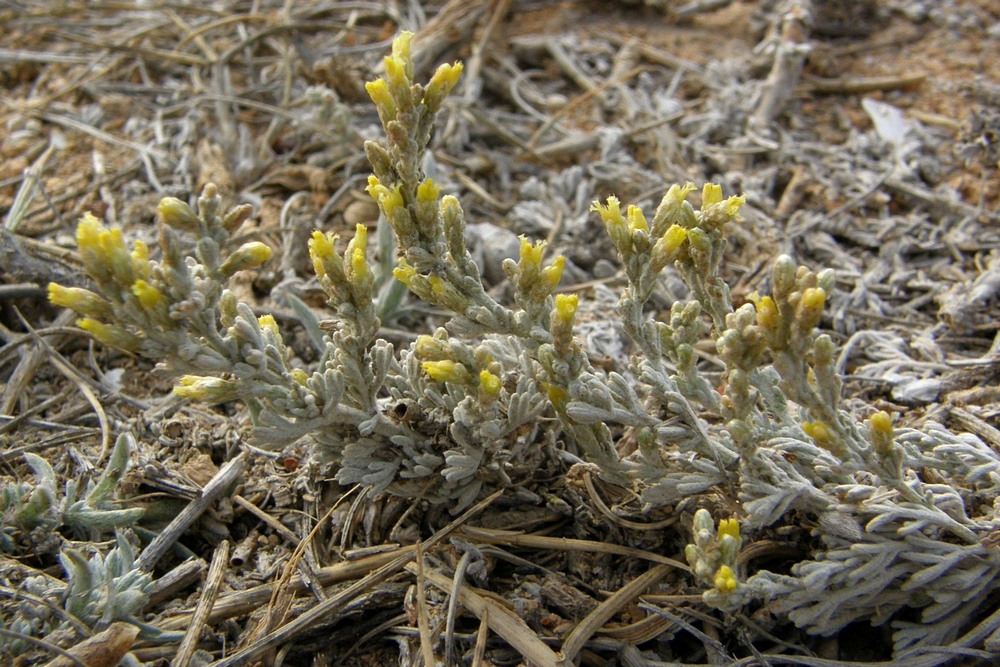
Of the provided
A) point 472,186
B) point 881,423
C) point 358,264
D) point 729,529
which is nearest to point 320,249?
point 358,264

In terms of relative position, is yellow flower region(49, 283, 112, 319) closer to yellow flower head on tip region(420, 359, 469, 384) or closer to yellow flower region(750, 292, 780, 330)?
yellow flower head on tip region(420, 359, 469, 384)

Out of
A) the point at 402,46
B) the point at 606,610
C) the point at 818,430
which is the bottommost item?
the point at 606,610

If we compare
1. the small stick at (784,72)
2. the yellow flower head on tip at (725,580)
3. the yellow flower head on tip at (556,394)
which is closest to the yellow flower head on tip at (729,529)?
the yellow flower head on tip at (725,580)

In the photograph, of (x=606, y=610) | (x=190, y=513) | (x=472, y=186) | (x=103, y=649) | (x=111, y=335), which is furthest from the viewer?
(x=472, y=186)

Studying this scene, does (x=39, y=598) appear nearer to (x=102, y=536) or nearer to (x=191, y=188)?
(x=102, y=536)

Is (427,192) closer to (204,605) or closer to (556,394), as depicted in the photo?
(556,394)

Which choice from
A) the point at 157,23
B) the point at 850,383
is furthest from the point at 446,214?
the point at 157,23
